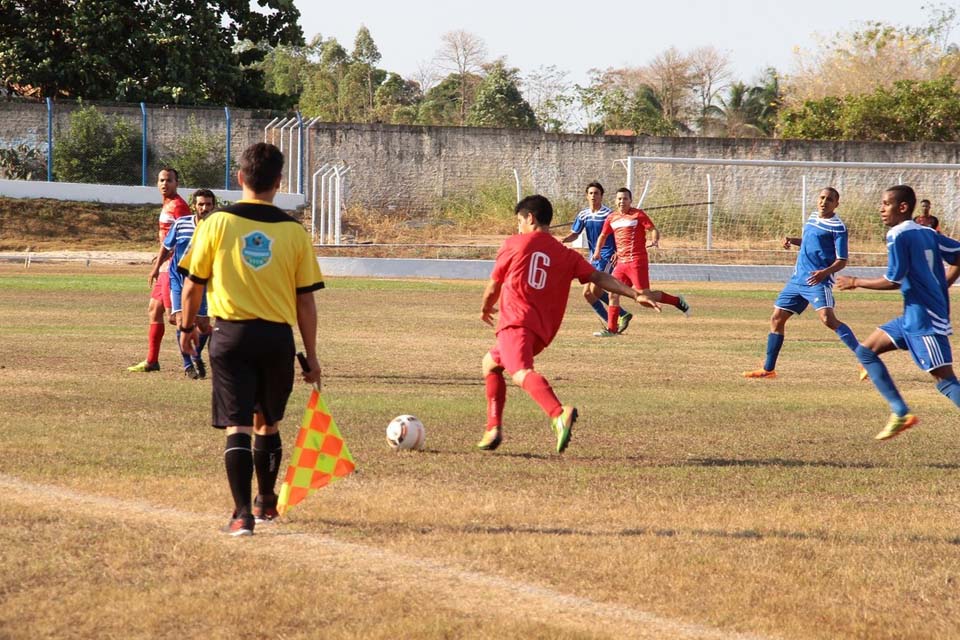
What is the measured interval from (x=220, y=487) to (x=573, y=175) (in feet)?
116

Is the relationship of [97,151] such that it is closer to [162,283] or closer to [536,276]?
[162,283]

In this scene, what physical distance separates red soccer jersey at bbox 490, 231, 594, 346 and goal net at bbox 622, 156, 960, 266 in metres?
26.1

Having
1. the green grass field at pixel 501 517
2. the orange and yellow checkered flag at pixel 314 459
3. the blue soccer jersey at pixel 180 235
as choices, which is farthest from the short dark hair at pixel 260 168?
the blue soccer jersey at pixel 180 235

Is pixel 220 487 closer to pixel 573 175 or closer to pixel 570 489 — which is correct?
pixel 570 489

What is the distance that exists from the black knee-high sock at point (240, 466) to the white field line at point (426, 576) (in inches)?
7.3

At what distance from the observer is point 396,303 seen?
23188mm

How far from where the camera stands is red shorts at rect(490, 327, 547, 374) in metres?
7.85

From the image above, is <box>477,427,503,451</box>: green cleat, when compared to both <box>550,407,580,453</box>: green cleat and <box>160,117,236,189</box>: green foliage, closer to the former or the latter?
<box>550,407,580,453</box>: green cleat

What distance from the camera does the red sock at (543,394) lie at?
743cm

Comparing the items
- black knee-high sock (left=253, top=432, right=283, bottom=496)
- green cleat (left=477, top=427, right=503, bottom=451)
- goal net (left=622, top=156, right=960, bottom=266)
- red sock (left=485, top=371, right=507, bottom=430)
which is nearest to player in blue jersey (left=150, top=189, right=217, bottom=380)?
red sock (left=485, top=371, right=507, bottom=430)

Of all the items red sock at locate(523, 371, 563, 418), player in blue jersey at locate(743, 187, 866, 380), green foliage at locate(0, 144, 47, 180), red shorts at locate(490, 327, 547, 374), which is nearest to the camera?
red sock at locate(523, 371, 563, 418)

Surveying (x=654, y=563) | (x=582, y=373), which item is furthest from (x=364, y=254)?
(x=654, y=563)

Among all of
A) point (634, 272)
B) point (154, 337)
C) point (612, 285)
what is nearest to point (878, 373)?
point (612, 285)

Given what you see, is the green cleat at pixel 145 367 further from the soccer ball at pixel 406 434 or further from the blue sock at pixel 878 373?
the blue sock at pixel 878 373
